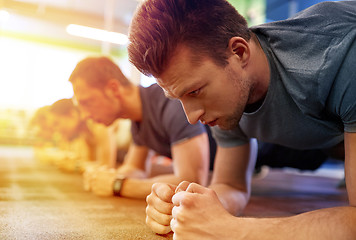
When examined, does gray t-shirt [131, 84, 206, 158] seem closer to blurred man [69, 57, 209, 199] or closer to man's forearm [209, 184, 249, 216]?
blurred man [69, 57, 209, 199]

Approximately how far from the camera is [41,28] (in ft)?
21.6

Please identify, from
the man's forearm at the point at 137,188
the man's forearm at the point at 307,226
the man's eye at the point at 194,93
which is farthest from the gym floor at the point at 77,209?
the man's eye at the point at 194,93

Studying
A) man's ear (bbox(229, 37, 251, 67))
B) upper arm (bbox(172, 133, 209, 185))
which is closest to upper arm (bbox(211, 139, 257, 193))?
upper arm (bbox(172, 133, 209, 185))

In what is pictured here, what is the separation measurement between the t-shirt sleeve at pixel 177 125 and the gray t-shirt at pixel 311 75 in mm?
375

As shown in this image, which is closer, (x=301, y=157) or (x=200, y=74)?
(x=200, y=74)

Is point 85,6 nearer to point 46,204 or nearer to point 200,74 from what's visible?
point 46,204

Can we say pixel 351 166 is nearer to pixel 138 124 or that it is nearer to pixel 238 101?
pixel 238 101

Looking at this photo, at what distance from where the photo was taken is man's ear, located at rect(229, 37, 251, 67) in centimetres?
82

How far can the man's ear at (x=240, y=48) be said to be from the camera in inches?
32.2

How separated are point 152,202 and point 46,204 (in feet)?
2.06

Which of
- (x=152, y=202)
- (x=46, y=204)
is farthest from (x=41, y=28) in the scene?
(x=152, y=202)

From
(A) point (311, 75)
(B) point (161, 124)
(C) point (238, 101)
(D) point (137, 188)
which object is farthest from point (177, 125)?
(A) point (311, 75)

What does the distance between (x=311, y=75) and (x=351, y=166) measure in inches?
8.8

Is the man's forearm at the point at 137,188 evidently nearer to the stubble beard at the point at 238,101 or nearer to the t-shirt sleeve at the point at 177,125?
the t-shirt sleeve at the point at 177,125
